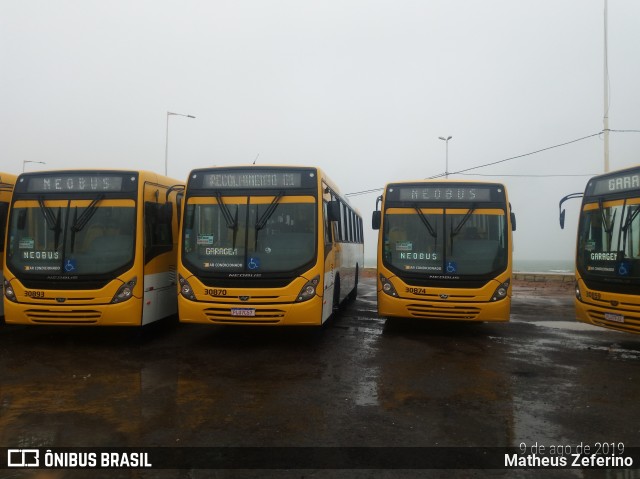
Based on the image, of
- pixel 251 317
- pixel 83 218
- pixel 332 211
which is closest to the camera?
pixel 251 317

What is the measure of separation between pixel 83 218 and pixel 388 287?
5.83m

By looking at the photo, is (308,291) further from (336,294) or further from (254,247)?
(336,294)

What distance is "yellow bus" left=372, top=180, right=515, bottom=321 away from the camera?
367 inches

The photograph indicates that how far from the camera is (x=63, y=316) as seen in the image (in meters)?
8.23

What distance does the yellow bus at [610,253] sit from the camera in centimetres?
802

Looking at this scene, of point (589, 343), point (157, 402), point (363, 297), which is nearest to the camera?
point (157, 402)

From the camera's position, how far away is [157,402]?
18.8 ft

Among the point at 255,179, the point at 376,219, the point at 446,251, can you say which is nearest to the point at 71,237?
the point at 255,179

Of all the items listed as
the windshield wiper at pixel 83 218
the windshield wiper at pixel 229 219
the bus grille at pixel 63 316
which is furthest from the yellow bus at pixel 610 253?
the windshield wiper at pixel 83 218

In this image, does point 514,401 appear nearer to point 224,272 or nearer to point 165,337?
point 224,272

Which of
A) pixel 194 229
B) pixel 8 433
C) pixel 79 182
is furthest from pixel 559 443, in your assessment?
pixel 79 182

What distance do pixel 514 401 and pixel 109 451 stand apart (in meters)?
4.57

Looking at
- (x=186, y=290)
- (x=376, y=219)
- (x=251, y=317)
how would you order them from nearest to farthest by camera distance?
(x=251, y=317) → (x=186, y=290) → (x=376, y=219)

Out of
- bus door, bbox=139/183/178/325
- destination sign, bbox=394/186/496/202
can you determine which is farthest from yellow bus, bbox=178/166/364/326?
destination sign, bbox=394/186/496/202
